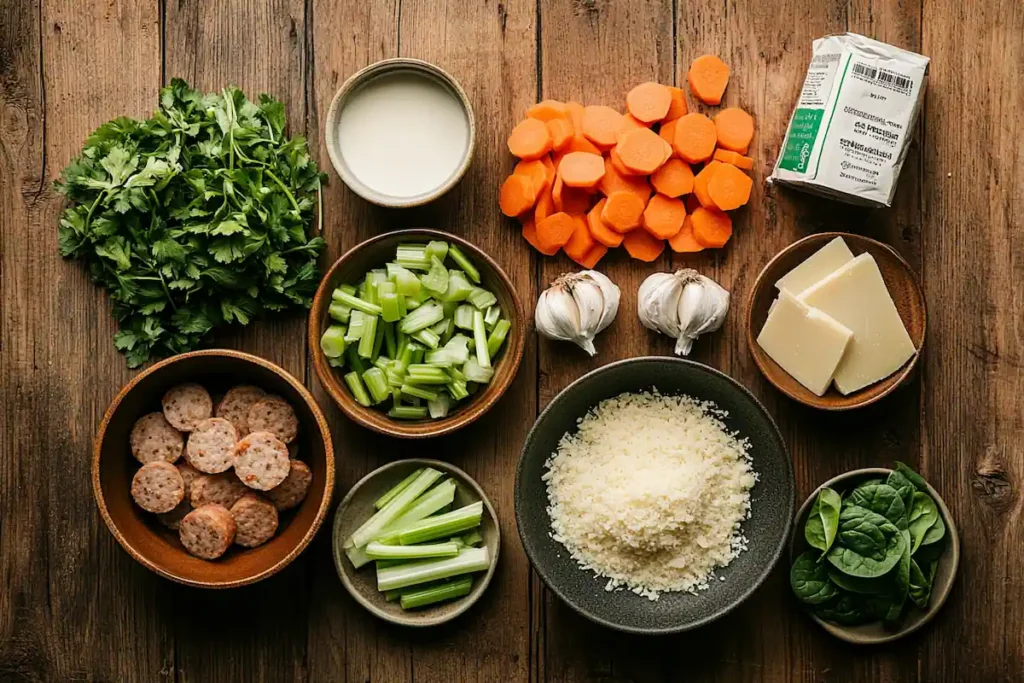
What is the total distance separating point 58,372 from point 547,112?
122cm

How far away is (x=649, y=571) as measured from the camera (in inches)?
65.3

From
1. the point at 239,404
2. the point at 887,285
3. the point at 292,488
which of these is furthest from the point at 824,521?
the point at 239,404

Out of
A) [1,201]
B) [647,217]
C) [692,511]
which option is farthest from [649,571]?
[1,201]

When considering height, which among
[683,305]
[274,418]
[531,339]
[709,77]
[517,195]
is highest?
[709,77]

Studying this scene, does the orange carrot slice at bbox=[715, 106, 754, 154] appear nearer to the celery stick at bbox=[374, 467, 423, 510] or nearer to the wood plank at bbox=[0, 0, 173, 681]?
the celery stick at bbox=[374, 467, 423, 510]

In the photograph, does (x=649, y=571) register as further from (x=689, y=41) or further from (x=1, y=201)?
(x=1, y=201)

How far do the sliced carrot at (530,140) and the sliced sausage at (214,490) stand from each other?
0.91m

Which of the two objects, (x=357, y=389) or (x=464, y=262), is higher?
(x=464, y=262)

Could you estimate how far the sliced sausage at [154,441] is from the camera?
1.70 metres

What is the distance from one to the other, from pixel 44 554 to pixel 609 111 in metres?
1.58

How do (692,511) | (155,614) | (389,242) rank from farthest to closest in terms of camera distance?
(155,614)
(389,242)
(692,511)

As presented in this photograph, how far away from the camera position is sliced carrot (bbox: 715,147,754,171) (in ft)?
5.74

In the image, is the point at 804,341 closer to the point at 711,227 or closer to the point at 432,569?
the point at 711,227

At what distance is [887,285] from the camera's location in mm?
1745
